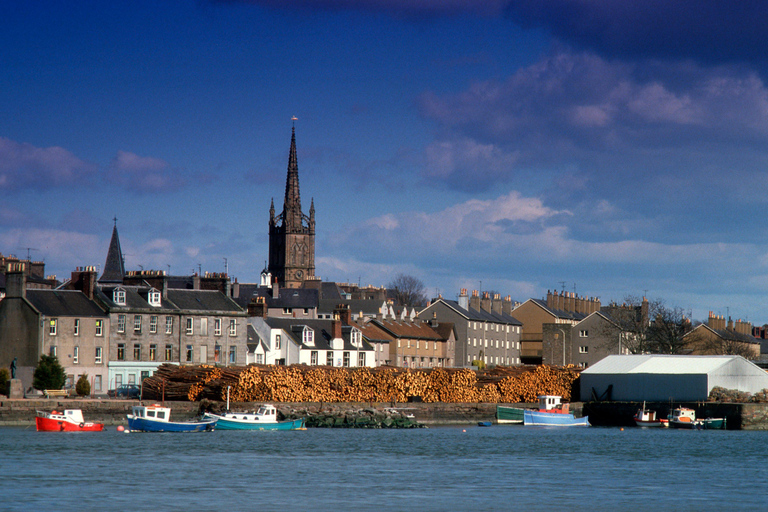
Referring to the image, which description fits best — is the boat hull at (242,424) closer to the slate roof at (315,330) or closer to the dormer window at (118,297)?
the dormer window at (118,297)

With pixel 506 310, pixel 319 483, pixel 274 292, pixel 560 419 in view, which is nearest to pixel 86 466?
pixel 319 483

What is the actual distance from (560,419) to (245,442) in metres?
29.7

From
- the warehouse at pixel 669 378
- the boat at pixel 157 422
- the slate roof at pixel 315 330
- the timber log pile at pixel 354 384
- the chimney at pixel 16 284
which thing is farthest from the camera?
the slate roof at pixel 315 330

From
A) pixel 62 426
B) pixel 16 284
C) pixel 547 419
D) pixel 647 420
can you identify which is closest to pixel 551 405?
pixel 547 419

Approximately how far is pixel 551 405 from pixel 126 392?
3112 cm

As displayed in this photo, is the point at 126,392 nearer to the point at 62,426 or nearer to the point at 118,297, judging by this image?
the point at 118,297

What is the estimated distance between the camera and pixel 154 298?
85438 millimetres

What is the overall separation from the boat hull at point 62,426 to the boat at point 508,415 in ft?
104

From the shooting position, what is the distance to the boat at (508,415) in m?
84.6

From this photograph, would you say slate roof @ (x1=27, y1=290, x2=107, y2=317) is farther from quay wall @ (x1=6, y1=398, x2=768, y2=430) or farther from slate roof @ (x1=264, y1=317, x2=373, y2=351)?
slate roof @ (x1=264, y1=317, x2=373, y2=351)

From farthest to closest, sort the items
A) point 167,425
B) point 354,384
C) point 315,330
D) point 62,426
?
point 315,330
point 354,384
point 167,425
point 62,426

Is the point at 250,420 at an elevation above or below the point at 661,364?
below

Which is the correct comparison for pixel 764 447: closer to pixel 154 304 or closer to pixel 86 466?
pixel 86 466

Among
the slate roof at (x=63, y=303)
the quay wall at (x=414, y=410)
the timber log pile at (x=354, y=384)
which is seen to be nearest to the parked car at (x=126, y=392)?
the timber log pile at (x=354, y=384)
